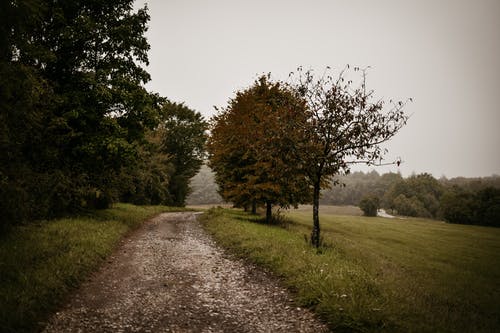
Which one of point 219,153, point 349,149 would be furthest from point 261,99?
point 349,149

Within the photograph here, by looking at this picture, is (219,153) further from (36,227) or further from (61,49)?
(36,227)

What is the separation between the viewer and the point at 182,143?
49219 millimetres

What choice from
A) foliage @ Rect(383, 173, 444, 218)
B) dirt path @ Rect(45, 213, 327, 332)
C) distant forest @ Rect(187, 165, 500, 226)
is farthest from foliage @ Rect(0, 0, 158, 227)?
foliage @ Rect(383, 173, 444, 218)

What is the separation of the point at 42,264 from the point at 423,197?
131311 mm

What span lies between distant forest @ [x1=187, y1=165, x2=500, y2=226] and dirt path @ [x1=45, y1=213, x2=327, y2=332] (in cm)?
3625

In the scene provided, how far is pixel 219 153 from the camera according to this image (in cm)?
2462

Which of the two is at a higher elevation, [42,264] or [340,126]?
[340,126]

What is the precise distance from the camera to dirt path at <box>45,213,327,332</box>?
6078 millimetres

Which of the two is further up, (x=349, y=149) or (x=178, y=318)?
(x=349, y=149)

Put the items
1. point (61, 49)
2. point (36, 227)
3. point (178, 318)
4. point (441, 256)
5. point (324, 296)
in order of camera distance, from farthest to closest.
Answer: point (441, 256) < point (61, 49) < point (36, 227) < point (324, 296) < point (178, 318)

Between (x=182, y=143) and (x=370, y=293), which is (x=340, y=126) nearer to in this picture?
(x=370, y=293)

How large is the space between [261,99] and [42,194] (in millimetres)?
18133

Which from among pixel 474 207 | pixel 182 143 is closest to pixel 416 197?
pixel 474 207

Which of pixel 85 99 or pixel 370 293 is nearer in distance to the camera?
pixel 370 293
